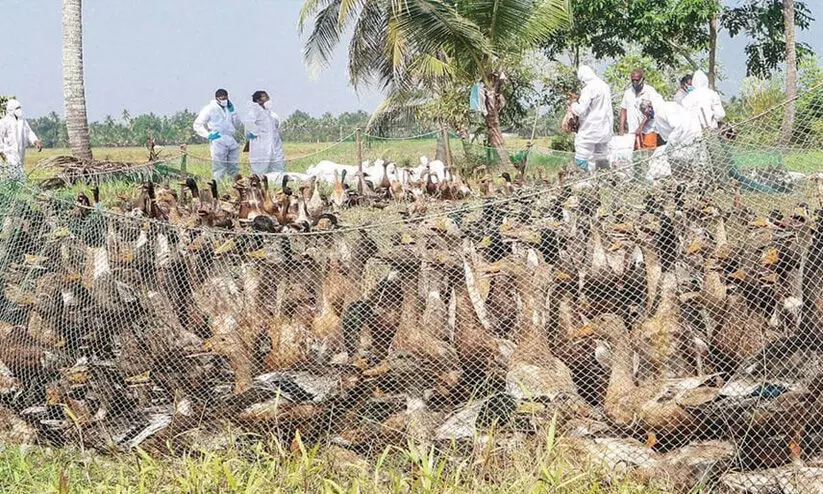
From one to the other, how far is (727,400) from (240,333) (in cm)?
218

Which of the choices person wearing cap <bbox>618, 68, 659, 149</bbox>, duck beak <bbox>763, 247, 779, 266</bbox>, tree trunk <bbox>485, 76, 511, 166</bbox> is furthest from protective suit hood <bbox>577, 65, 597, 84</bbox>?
duck beak <bbox>763, 247, 779, 266</bbox>

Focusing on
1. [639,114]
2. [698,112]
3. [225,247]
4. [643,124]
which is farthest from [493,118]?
[225,247]

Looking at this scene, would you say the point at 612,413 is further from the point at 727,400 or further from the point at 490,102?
the point at 490,102

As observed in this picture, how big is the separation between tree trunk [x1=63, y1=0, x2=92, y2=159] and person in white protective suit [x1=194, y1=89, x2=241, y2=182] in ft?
11.7

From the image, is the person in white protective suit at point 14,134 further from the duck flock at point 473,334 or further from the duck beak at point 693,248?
the duck beak at point 693,248

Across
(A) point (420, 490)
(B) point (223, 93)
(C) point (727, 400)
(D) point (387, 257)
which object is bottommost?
(A) point (420, 490)

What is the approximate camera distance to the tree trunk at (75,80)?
1777cm

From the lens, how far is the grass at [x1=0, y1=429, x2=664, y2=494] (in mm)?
3666

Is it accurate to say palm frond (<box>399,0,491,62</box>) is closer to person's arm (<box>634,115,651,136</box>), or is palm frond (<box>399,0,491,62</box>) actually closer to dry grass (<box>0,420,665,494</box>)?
person's arm (<box>634,115,651,136</box>)

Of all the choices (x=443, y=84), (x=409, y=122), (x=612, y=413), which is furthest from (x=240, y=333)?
(x=409, y=122)

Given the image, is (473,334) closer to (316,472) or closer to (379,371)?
(379,371)

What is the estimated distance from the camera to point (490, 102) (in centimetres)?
1872

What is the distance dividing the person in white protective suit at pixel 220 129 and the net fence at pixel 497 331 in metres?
10.7

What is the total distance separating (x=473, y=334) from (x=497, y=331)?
121mm
